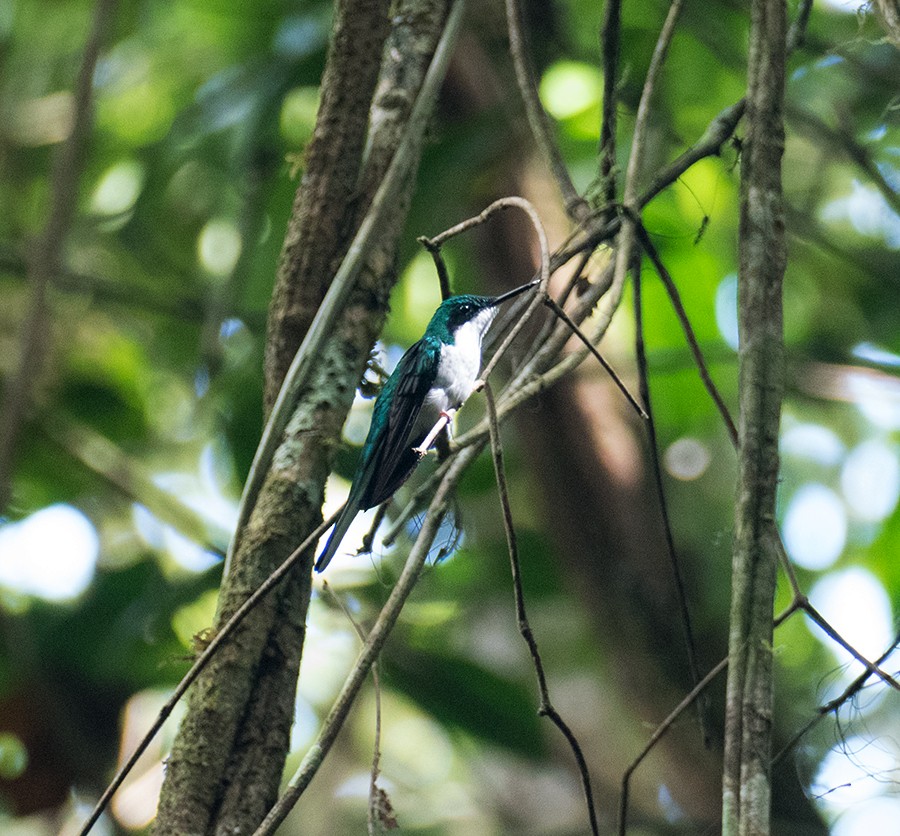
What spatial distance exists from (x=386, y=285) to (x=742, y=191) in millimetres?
868

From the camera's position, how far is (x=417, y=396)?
310 centimetres

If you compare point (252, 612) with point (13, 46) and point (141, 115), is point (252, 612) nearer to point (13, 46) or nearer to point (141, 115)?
point (13, 46)

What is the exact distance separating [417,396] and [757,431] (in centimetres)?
132

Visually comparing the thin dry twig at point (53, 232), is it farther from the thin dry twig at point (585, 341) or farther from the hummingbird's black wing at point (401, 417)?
the thin dry twig at point (585, 341)

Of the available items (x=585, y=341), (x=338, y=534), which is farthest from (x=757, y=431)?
(x=338, y=534)

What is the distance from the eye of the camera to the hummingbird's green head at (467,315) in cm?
321

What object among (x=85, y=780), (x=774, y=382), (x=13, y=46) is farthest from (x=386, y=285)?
(x=13, y=46)

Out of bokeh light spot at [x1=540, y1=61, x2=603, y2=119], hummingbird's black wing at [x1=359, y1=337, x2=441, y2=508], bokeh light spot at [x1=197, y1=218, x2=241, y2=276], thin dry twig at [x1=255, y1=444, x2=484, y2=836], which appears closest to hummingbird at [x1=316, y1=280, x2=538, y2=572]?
hummingbird's black wing at [x1=359, y1=337, x2=441, y2=508]

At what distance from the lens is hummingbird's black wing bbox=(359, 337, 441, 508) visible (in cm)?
295

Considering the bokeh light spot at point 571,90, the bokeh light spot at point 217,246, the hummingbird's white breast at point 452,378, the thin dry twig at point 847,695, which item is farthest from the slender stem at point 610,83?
the bokeh light spot at point 217,246

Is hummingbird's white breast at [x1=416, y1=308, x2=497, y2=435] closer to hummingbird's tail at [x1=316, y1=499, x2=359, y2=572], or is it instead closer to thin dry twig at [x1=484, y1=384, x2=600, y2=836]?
hummingbird's tail at [x1=316, y1=499, x2=359, y2=572]

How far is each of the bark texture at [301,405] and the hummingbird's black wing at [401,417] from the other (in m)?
0.46

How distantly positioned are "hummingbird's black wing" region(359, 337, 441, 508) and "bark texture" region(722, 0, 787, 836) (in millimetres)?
1092

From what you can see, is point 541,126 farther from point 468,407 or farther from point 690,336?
point 468,407
